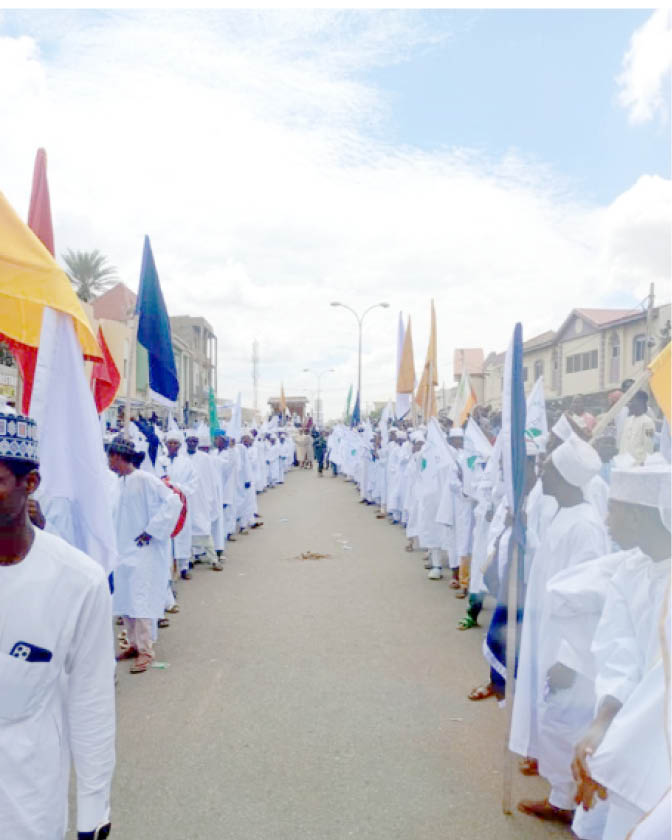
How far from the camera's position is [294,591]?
8.77 metres

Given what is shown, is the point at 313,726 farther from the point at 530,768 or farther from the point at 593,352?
the point at 593,352

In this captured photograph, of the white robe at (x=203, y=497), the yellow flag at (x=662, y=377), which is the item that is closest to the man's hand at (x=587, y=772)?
the yellow flag at (x=662, y=377)

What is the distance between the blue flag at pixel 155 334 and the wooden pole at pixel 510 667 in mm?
3352

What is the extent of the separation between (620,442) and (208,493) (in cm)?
540

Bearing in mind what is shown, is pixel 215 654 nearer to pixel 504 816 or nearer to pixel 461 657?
pixel 461 657

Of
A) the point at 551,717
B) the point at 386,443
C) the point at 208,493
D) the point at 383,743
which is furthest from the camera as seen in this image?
the point at 386,443

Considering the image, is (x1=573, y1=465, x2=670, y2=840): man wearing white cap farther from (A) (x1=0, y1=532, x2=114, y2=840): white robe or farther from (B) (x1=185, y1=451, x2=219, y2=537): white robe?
(B) (x1=185, y1=451, x2=219, y2=537): white robe

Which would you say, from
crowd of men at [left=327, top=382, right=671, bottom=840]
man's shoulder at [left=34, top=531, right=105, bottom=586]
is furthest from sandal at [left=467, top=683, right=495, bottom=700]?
man's shoulder at [left=34, top=531, right=105, bottom=586]

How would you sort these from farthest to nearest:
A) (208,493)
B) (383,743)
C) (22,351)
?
(208,493)
(383,743)
(22,351)

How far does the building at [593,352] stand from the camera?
29469mm

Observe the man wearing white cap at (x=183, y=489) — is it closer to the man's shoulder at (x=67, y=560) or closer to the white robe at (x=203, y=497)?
the white robe at (x=203, y=497)

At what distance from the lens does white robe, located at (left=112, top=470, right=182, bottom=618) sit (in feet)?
20.2

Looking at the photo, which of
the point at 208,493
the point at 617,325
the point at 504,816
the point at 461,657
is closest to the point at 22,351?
the point at 504,816

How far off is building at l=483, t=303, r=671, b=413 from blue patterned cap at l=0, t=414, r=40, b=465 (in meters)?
24.7
